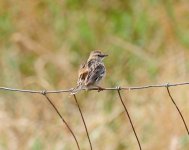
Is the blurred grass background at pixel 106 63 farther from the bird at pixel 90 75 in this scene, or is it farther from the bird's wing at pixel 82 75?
the bird's wing at pixel 82 75

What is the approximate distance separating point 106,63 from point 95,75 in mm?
4328

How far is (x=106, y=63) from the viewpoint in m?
10.9

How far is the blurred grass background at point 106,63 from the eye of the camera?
9.28m

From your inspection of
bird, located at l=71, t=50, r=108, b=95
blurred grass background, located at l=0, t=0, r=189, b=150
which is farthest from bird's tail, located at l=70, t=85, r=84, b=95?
blurred grass background, located at l=0, t=0, r=189, b=150

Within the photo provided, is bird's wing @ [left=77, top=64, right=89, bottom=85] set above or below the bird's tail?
above

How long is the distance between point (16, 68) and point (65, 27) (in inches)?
58.1

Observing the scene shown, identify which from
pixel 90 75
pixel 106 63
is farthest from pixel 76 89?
pixel 106 63

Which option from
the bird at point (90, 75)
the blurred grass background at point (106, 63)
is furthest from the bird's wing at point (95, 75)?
the blurred grass background at point (106, 63)

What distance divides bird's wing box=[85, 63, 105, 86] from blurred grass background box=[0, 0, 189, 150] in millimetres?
2094

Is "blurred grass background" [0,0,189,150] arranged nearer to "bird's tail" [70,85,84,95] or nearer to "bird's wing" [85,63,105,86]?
"bird's wing" [85,63,105,86]

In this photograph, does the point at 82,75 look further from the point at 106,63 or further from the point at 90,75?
the point at 106,63

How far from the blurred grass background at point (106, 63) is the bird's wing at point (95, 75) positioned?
2.09 meters

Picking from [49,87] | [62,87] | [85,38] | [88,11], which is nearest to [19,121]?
[49,87]

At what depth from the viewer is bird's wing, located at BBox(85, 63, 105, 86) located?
652 centimetres
